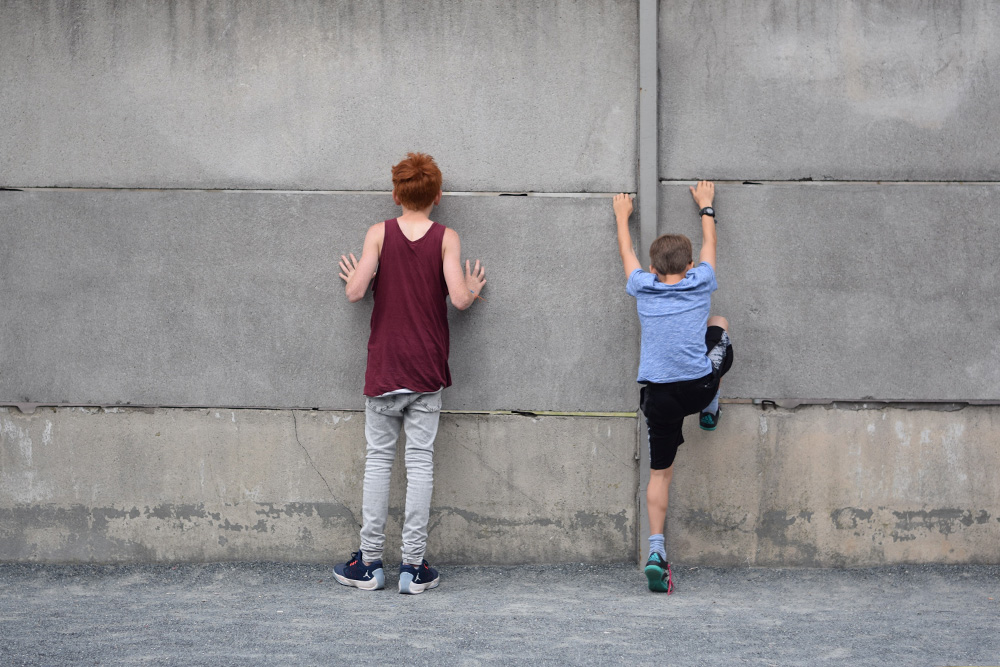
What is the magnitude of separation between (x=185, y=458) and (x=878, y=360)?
373 centimetres

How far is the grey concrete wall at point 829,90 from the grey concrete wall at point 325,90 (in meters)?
0.33

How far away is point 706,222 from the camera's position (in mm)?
4098

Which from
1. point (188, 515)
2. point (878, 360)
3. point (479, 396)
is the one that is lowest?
point (188, 515)

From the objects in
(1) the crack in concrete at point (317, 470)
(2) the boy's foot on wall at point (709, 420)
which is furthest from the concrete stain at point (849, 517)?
(1) the crack in concrete at point (317, 470)

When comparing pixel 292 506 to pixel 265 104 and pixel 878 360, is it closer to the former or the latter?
pixel 265 104

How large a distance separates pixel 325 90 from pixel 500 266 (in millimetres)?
1311

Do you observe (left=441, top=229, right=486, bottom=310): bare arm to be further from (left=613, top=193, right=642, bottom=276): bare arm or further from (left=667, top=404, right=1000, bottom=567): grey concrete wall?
(left=667, top=404, right=1000, bottom=567): grey concrete wall

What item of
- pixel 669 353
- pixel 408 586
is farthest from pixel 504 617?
pixel 669 353

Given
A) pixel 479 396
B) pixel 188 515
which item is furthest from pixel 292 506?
A: pixel 479 396

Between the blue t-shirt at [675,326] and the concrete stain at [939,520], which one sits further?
the concrete stain at [939,520]

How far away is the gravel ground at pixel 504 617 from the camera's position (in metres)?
3.15

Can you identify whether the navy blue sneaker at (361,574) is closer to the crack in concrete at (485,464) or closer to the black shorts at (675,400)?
the crack in concrete at (485,464)

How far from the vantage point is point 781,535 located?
4277 mm

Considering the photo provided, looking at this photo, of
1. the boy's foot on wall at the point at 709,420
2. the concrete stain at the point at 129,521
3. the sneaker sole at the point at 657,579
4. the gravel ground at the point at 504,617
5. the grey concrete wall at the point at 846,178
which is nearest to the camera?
the gravel ground at the point at 504,617
